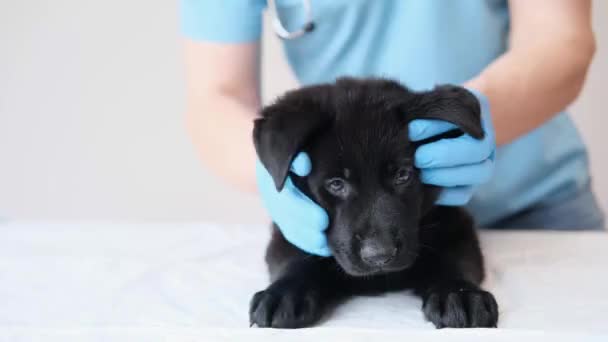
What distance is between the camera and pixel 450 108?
950 millimetres

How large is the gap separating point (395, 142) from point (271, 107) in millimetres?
189

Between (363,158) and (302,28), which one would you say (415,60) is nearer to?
(302,28)

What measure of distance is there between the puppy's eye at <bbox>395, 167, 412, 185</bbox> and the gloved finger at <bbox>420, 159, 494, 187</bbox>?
0.04 metres

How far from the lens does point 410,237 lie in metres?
0.95

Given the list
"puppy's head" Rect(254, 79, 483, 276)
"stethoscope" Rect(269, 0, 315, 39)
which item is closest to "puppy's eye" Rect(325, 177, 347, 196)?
"puppy's head" Rect(254, 79, 483, 276)

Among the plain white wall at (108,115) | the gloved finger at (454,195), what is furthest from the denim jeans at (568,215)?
the plain white wall at (108,115)

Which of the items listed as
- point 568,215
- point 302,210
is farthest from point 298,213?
point 568,215

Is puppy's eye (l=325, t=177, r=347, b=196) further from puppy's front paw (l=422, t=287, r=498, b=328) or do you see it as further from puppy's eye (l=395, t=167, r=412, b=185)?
puppy's front paw (l=422, t=287, r=498, b=328)

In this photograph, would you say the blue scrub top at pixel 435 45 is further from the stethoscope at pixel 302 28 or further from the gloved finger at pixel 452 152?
the gloved finger at pixel 452 152

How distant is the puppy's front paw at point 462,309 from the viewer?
2.90 ft

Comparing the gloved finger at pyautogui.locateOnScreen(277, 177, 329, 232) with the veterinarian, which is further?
the veterinarian

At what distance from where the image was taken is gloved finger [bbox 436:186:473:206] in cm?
107

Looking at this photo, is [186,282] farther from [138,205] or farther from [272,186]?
[138,205]

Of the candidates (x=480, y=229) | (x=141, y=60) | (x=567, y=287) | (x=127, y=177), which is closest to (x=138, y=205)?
(x=127, y=177)
